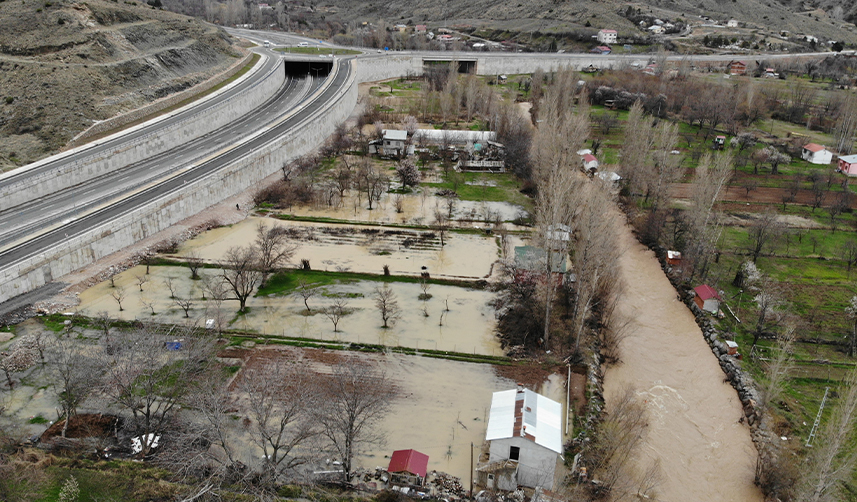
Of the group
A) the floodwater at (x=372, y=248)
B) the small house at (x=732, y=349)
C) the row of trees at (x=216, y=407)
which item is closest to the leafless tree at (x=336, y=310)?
the row of trees at (x=216, y=407)

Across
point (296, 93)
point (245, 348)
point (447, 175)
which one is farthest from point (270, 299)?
point (296, 93)

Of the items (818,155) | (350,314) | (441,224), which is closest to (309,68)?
(441,224)

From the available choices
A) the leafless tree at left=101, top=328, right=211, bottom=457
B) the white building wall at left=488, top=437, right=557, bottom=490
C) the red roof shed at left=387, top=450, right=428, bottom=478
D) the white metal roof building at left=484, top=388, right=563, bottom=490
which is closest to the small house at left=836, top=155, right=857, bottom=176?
the white metal roof building at left=484, top=388, right=563, bottom=490

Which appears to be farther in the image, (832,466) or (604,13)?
(604,13)

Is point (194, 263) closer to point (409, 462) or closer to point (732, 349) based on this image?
point (409, 462)

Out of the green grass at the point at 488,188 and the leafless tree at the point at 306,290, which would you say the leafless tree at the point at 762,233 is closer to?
the green grass at the point at 488,188
